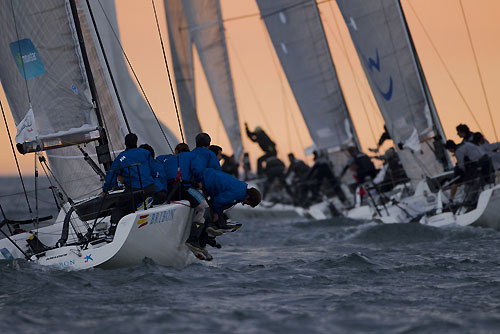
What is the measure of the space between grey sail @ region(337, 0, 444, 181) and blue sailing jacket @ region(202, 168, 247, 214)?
777 centimetres

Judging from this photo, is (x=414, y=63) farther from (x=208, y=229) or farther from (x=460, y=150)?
(x=208, y=229)

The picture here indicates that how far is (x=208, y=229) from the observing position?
8.69m

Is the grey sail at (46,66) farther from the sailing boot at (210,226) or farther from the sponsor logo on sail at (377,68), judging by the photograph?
the sponsor logo on sail at (377,68)

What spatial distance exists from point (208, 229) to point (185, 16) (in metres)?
17.8

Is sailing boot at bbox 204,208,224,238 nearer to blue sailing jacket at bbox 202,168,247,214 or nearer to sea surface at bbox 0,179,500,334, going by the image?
blue sailing jacket at bbox 202,168,247,214

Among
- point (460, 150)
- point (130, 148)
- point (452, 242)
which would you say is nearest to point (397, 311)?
point (130, 148)

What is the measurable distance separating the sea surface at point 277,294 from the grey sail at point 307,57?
40.5ft

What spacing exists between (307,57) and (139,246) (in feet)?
52.2

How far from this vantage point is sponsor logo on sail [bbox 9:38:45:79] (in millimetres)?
10664

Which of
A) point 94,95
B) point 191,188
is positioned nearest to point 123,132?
point 94,95

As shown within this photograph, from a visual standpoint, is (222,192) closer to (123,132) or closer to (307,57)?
(123,132)

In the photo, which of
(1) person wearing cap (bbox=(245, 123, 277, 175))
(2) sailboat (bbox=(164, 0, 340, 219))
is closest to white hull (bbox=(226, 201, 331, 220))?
Answer: (2) sailboat (bbox=(164, 0, 340, 219))

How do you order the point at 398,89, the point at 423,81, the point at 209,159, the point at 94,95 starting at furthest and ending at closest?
the point at 398,89 → the point at 423,81 → the point at 94,95 → the point at 209,159

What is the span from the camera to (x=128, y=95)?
12812mm
